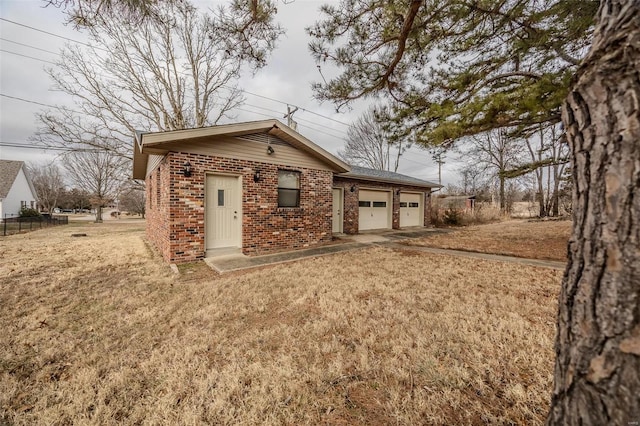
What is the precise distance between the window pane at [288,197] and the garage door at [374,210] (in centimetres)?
438

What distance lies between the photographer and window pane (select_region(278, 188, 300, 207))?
277 inches

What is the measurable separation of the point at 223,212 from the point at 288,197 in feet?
6.12

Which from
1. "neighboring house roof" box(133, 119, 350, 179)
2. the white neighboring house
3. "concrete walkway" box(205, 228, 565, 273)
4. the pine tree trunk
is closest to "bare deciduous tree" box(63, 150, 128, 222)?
the white neighboring house

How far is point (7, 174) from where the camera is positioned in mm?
22375

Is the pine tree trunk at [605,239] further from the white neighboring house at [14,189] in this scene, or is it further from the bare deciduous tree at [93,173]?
the white neighboring house at [14,189]

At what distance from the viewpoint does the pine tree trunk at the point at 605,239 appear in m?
0.81

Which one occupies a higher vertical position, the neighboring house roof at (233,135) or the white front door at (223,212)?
the neighboring house roof at (233,135)

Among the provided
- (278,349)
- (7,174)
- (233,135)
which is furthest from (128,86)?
(7,174)

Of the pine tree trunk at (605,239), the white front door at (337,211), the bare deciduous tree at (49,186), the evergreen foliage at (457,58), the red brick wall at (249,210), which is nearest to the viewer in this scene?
the pine tree trunk at (605,239)

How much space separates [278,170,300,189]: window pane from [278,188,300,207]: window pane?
0.41ft

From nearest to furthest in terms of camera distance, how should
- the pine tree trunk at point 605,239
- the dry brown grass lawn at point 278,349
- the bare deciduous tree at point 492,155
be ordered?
the pine tree trunk at point 605,239 → the dry brown grass lawn at point 278,349 → the bare deciduous tree at point 492,155

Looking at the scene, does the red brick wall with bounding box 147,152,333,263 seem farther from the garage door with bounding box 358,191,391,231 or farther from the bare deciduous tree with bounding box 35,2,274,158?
the bare deciduous tree with bounding box 35,2,274,158

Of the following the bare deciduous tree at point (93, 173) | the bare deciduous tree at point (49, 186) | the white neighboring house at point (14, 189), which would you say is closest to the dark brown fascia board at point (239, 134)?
the bare deciduous tree at point (93, 173)

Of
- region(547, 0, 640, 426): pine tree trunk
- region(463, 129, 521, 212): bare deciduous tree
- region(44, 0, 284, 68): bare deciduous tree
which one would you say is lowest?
region(547, 0, 640, 426): pine tree trunk
